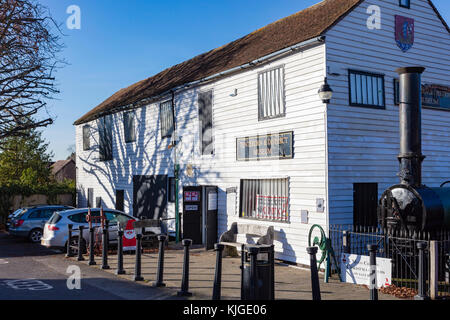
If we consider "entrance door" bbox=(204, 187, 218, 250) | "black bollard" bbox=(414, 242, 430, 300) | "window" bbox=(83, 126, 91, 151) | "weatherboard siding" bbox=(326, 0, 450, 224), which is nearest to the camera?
"black bollard" bbox=(414, 242, 430, 300)

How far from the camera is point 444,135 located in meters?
14.2

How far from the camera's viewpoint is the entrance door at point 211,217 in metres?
15.1

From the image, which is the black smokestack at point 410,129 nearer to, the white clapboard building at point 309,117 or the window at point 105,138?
the white clapboard building at point 309,117

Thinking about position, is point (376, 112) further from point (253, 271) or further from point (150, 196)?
point (150, 196)

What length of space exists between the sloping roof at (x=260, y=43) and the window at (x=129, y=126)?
0.60 m

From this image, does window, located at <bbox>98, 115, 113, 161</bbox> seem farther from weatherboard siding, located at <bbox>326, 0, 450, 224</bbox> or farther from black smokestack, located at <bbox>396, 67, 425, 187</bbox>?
black smokestack, located at <bbox>396, 67, 425, 187</bbox>

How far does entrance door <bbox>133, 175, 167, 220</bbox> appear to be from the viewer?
18.9 m

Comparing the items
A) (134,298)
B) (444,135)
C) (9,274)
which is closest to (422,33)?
(444,135)

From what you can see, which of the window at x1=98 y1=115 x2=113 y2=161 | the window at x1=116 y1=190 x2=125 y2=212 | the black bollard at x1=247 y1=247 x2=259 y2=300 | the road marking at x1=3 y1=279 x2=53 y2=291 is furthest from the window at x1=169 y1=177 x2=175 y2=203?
the black bollard at x1=247 y1=247 x2=259 y2=300

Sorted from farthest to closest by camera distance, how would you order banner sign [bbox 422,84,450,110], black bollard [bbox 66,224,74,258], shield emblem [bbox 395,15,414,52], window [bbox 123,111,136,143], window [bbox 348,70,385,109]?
window [bbox 123,111,136,143], black bollard [bbox 66,224,74,258], banner sign [bbox 422,84,450,110], shield emblem [bbox 395,15,414,52], window [bbox 348,70,385,109]

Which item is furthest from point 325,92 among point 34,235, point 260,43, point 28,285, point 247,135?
point 34,235

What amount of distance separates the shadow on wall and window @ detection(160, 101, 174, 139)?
0.89 feet

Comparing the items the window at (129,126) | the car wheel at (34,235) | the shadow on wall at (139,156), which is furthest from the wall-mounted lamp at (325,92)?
the car wheel at (34,235)

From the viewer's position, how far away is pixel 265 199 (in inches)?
532
